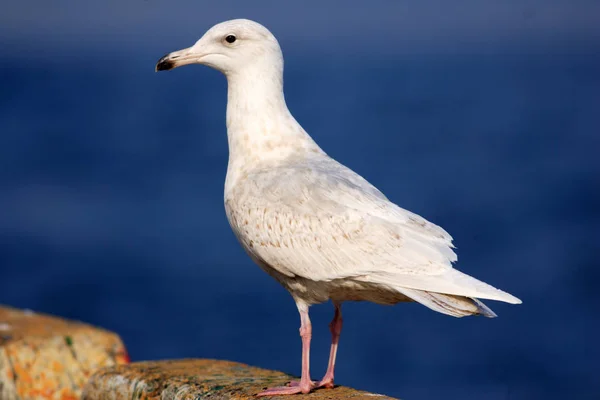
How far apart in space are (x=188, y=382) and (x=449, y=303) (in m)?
2.08

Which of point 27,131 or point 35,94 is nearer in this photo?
point 27,131

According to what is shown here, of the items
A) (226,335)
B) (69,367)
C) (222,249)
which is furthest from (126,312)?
(69,367)

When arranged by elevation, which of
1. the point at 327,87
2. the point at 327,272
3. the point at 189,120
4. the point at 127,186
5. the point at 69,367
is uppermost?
the point at 327,87

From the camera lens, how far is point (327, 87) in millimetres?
53406

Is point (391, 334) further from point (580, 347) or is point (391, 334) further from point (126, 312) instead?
point (126, 312)

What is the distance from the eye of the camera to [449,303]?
7203mm

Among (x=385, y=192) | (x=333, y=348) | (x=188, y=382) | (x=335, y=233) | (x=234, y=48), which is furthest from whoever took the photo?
(x=385, y=192)

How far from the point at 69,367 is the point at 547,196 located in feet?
80.7

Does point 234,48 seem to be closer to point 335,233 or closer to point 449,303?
point 335,233

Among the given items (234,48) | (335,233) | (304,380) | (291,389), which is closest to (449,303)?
(335,233)

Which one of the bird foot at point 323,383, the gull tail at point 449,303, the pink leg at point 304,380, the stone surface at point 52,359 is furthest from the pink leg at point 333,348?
the stone surface at point 52,359

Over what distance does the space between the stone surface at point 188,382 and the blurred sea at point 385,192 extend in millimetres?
7816

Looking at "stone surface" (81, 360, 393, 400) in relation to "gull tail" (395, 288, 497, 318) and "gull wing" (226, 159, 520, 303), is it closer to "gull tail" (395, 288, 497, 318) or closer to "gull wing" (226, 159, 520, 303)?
"gull tail" (395, 288, 497, 318)

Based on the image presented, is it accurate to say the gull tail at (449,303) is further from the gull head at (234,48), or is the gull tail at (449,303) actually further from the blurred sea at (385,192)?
the blurred sea at (385,192)
